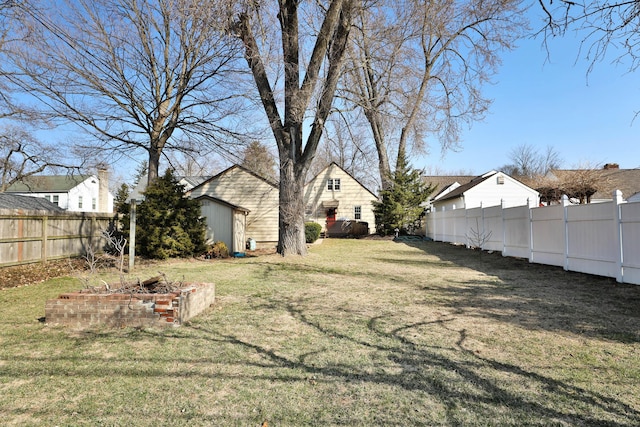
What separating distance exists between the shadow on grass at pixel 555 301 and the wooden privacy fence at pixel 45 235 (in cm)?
809

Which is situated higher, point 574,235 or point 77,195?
point 77,195

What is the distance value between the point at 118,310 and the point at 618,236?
322 inches

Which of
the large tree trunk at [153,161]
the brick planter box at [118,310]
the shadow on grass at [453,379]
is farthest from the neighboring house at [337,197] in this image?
the shadow on grass at [453,379]

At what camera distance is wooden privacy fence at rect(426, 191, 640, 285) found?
6.42m

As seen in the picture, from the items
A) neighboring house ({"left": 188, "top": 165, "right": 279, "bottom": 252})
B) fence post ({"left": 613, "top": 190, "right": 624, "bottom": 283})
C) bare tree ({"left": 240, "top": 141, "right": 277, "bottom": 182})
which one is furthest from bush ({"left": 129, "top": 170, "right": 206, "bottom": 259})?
fence post ({"left": 613, "top": 190, "right": 624, "bottom": 283})

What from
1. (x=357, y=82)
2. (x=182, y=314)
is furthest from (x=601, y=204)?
(x=357, y=82)

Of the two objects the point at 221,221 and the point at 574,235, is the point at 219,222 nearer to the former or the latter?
the point at 221,221

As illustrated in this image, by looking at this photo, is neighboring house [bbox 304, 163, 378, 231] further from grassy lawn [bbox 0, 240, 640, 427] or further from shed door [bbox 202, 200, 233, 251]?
grassy lawn [bbox 0, 240, 640, 427]

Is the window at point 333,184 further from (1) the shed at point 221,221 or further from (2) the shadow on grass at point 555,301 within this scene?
(2) the shadow on grass at point 555,301

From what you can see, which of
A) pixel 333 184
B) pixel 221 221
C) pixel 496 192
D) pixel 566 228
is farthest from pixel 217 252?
pixel 496 192

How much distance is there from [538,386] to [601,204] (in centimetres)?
585

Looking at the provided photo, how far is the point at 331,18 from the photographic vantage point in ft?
35.5

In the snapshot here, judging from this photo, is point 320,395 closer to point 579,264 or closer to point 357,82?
point 579,264

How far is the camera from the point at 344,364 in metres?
3.30
